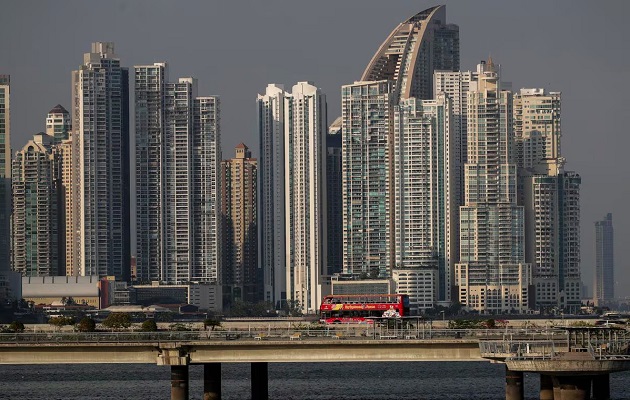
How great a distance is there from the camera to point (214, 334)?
101 meters

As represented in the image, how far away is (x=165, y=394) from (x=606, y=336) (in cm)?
4115

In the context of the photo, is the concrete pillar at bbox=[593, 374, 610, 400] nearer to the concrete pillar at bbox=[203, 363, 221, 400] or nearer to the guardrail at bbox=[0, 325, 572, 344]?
the guardrail at bbox=[0, 325, 572, 344]

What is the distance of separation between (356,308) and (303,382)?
26.1 feet

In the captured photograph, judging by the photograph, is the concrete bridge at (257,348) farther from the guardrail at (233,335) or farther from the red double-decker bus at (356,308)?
the red double-decker bus at (356,308)

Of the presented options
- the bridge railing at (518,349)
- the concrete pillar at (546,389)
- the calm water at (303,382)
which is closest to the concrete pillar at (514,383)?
the concrete pillar at (546,389)

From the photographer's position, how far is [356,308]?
144875mm

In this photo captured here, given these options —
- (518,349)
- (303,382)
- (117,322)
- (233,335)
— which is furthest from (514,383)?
(117,322)

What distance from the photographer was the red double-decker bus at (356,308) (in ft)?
462

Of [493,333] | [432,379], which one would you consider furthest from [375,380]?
[493,333]

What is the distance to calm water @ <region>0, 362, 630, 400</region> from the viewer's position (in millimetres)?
122312

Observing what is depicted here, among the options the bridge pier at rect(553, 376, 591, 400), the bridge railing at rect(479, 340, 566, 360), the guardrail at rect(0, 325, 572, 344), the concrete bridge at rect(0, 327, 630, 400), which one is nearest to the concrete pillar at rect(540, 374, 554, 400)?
the concrete bridge at rect(0, 327, 630, 400)

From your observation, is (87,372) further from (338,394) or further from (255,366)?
(255,366)

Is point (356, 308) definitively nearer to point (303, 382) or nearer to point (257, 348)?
point (303, 382)

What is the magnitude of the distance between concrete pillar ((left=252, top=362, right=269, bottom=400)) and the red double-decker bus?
99.3 ft
